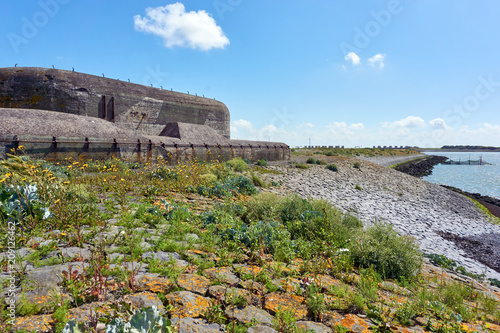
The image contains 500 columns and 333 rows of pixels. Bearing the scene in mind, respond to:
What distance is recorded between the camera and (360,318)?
116 inches

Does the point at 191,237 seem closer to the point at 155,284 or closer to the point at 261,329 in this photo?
the point at 155,284

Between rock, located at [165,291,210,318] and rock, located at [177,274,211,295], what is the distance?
0.12 metres

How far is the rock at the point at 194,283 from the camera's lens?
2961 millimetres

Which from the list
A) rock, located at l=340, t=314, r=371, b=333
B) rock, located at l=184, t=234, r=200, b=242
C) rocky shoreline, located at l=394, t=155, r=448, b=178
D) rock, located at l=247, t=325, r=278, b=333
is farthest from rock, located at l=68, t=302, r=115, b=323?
rocky shoreline, located at l=394, t=155, r=448, b=178

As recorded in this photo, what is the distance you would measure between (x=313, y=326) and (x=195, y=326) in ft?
3.92

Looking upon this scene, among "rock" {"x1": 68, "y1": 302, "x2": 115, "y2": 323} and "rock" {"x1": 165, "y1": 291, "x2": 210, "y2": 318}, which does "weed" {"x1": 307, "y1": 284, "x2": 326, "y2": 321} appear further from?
"rock" {"x1": 68, "y1": 302, "x2": 115, "y2": 323}

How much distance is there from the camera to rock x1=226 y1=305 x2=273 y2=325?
102 inches

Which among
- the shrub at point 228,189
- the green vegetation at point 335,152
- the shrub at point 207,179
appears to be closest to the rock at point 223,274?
the shrub at point 228,189

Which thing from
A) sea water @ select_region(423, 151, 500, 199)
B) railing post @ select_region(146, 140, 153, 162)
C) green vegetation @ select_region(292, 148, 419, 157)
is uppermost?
green vegetation @ select_region(292, 148, 419, 157)

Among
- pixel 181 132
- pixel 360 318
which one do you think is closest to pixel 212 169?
pixel 181 132

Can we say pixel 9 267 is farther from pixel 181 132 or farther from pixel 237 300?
pixel 181 132

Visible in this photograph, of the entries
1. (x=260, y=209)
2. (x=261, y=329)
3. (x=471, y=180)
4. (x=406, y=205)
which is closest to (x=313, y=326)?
(x=261, y=329)

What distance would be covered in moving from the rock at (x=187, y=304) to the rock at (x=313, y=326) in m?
0.97

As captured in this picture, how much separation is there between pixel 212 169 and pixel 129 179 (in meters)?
4.01
